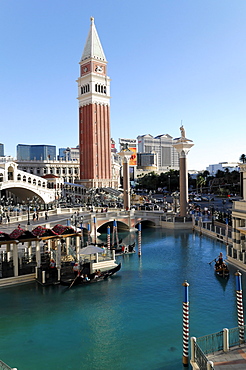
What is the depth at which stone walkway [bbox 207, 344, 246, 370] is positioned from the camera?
38.5 ft

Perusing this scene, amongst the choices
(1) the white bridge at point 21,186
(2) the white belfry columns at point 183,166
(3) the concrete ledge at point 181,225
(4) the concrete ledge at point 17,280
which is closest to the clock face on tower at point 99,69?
(1) the white bridge at point 21,186

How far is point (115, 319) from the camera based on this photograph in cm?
1895

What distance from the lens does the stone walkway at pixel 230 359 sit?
462 inches

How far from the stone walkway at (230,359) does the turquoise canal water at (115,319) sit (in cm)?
228

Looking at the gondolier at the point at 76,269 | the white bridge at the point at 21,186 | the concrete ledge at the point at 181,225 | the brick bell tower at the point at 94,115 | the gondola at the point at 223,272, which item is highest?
the brick bell tower at the point at 94,115

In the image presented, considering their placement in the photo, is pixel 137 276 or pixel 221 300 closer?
pixel 221 300

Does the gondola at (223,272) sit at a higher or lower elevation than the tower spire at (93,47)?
lower

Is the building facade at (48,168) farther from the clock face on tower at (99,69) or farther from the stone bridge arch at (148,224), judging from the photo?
the stone bridge arch at (148,224)

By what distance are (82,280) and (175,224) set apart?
2852 centimetres

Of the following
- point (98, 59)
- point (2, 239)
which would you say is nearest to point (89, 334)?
point (2, 239)

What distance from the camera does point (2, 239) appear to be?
967 inches

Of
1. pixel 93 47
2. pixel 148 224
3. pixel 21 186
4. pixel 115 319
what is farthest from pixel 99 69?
pixel 115 319

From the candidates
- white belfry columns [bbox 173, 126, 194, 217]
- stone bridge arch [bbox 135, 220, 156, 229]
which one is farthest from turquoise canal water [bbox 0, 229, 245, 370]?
stone bridge arch [bbox 135, 220, 156, 229]

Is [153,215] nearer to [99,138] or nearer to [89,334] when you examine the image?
[89,334]
